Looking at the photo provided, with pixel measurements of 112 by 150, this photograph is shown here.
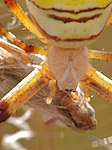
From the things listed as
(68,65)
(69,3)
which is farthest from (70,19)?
(68,65)

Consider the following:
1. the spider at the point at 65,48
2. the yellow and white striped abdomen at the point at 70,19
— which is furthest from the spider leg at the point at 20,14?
the yellow and white striped abdomen at the point at 70,19

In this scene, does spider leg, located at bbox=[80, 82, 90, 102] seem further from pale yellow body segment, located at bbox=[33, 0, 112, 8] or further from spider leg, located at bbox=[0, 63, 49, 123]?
pale yellow body segment, located at bbox=[33, 0, 112, 8]

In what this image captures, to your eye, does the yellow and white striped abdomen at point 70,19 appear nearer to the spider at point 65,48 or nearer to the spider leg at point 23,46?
the spider at point 65,48

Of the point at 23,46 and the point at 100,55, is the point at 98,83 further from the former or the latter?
the point at 23,46

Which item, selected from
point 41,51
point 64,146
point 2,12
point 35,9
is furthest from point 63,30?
point 64,146

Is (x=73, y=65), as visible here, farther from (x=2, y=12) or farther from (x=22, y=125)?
(x=22, y=125)

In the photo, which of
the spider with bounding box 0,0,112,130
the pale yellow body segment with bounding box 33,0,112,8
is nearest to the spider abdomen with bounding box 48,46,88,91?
the spider with bounding box 0,0,112,130
